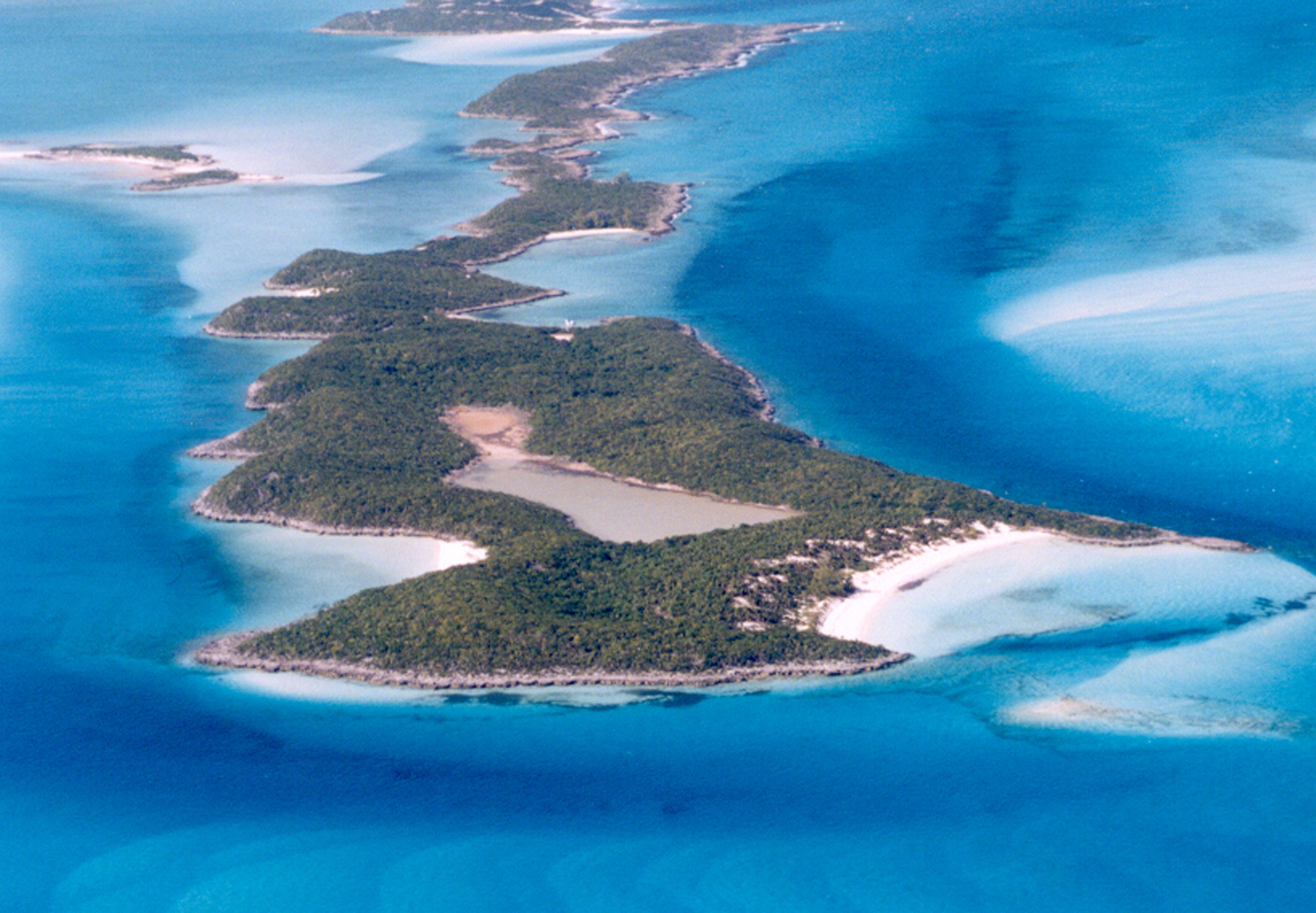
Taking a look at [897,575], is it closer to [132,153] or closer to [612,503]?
[612,503]

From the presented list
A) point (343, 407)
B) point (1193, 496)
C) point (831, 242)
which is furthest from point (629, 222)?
point (1193, 496)

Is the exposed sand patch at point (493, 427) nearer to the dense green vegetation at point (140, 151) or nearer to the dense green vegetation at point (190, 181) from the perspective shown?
the dense green vegetation at point (190, 181)

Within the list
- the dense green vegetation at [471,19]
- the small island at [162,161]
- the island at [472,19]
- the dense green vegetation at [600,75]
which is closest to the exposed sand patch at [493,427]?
the small island at [162,161]

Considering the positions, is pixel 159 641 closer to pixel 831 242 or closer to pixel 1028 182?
pixel 831 242

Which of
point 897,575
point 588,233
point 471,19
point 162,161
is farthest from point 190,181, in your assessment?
point 471,19

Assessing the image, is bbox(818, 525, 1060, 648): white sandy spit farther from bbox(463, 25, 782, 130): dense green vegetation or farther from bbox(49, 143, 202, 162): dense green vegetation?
bbox(49, 143, 202, 162): dense green vegetation
